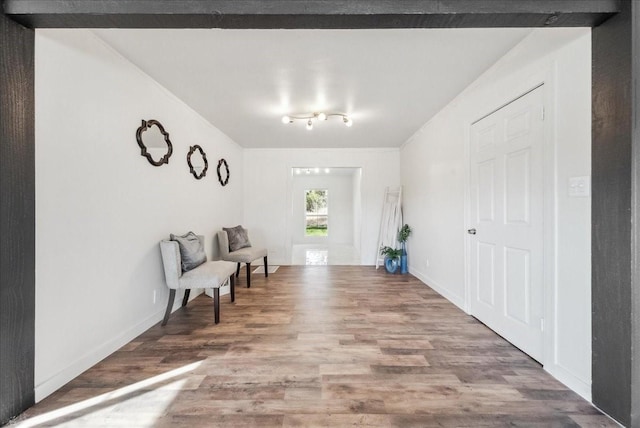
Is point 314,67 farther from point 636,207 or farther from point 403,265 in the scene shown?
point 403,265

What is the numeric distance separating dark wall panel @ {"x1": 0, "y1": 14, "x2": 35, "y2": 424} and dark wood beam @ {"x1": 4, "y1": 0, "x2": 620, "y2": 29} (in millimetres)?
248

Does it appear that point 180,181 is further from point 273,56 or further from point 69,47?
point 273,56

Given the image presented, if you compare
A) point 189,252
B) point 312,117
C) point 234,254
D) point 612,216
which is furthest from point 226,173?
point 612,216

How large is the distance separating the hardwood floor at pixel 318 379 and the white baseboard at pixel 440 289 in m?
0.17

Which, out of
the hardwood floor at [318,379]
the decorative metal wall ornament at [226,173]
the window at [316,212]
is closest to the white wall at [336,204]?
the window at [316,212]

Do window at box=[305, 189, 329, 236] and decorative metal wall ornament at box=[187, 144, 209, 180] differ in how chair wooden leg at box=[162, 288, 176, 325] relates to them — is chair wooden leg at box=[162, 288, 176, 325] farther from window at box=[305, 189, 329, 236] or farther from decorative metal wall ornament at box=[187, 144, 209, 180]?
window at box=[305, 189, 329, 236]

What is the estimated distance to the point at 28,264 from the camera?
1558mm

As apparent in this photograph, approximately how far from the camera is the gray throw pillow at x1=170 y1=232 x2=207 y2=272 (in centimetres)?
288

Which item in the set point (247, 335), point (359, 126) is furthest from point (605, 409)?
point (359, 126)

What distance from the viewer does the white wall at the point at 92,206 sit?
1.71m

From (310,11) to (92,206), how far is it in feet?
6.49

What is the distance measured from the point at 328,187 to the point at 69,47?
8.14 metres

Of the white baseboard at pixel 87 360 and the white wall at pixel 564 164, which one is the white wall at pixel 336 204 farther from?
the white baseboard at pixel 87 360

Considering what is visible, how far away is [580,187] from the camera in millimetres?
1686
